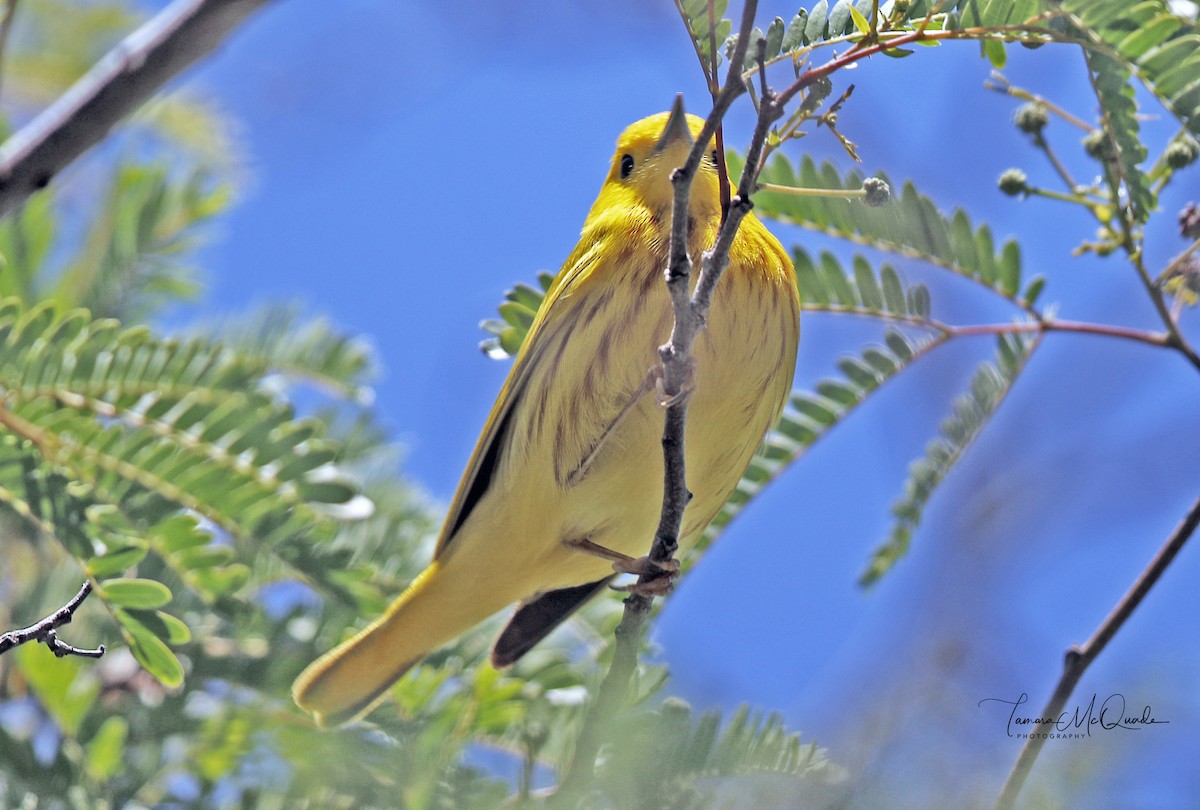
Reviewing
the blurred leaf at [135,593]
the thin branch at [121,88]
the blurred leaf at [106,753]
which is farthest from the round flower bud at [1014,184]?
the blurred leaf at [106,753]

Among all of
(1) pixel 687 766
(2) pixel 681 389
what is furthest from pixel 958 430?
(1) pixel 687 766

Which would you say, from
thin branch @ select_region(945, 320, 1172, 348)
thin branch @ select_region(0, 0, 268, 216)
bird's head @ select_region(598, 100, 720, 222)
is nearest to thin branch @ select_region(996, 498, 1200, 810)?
thin branch @ select_region(945, 320, 1172, 348)

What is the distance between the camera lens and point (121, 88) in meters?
2.12

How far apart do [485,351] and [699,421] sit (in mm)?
562

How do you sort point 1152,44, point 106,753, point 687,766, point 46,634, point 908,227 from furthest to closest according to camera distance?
point 908,227, point 106,753, point 1152,44, point 46,634, point 687,766

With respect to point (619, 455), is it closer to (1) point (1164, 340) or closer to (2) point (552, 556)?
(2) point (552, 556)

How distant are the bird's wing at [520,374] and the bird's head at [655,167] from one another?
177 mm

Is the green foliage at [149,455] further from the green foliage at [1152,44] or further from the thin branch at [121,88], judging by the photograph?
the green foliage at [1152,44]

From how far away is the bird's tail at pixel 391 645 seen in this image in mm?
2781

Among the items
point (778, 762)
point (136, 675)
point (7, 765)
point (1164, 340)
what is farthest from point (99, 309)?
point (1164, 340)

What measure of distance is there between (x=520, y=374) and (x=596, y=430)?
0.24 m

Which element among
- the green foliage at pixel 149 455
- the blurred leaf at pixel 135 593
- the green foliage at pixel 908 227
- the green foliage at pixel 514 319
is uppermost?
the green foliage at pixel 908 227

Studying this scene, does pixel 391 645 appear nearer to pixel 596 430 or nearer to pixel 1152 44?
pixel 596 430

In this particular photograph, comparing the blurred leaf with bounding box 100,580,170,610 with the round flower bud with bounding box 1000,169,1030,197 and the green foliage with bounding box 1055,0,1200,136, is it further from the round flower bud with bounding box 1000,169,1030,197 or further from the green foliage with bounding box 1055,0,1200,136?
the round flower bud with bounding box 1000,169,1030,197
